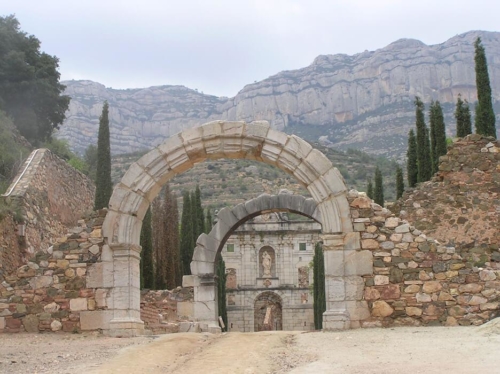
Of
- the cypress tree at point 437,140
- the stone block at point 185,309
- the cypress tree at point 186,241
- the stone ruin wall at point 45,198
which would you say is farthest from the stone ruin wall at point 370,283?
the cypress tree at point 186,241

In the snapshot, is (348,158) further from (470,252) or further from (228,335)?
(228,335)

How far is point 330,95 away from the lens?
369 feet

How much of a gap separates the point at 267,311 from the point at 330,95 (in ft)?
231

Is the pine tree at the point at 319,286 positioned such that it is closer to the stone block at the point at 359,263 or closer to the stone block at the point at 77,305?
the stone block at the point at 359,263

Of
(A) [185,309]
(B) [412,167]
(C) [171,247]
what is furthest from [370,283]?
(C) [171,247]

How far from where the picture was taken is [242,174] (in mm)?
62188

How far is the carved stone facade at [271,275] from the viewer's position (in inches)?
1822

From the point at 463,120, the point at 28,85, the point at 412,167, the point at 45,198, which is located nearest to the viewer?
the point at 463,120

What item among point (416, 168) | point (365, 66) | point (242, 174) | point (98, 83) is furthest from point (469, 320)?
point (98, 83)

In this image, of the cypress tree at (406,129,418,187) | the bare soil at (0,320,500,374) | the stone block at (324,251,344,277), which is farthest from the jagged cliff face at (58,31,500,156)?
the bare soil at (0,320,500,374)

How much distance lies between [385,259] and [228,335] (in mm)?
2912

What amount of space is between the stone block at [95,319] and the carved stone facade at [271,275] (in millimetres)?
34829

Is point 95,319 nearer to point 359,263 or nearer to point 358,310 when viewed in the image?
point 358,310

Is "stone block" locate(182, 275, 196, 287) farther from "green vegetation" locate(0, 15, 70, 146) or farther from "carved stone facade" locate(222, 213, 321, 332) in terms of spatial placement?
"carved stone facade" locate(222, 213, 321, 332)
